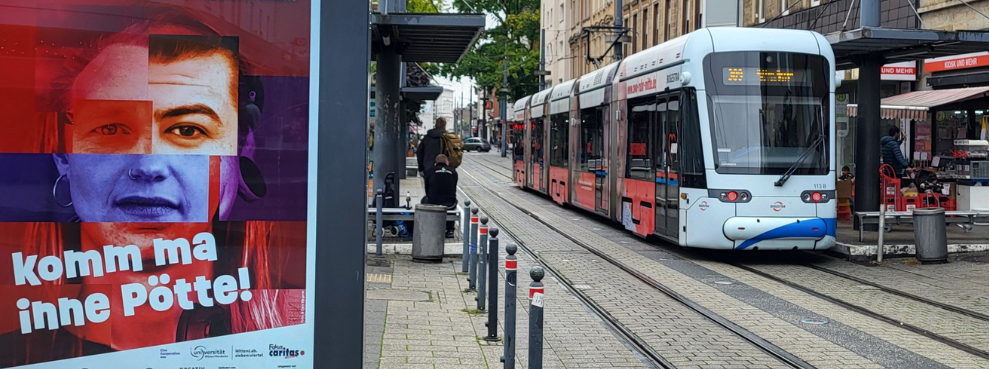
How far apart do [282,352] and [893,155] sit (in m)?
16.4

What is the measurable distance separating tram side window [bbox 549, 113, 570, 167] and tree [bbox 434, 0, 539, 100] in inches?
1304

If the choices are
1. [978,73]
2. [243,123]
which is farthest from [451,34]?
[978,73]

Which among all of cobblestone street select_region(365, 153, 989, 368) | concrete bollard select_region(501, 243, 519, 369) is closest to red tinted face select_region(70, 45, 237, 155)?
concrete bollard select_region(501, 243, 519, 369)

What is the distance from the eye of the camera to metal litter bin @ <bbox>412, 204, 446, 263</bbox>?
1281cm

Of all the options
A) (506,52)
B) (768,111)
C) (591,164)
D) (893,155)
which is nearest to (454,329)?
(768,111)

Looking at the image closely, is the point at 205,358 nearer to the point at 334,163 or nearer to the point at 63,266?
the point at 63,266

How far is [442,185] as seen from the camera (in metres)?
14.6

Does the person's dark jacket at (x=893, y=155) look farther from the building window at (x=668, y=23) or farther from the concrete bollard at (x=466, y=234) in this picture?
the building window at (x=668, y=23)

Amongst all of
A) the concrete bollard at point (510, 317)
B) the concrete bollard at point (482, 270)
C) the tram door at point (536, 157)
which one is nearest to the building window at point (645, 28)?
the tram door at point (536, 157)

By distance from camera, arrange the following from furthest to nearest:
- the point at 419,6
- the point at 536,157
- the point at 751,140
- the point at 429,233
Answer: the point at 419,6 < the point at 536,157 < the point at 751,140 < the point at 429,233

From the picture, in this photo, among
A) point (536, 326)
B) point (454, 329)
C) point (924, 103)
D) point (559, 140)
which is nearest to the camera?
point (536, 326)

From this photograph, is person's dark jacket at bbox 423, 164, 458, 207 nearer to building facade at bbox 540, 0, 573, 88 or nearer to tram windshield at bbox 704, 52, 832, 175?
tram windshield at bbox 704, 52, 832, 175

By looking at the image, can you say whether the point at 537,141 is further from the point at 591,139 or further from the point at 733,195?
the point at 733,195

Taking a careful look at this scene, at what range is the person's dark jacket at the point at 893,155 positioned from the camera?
1814cm
